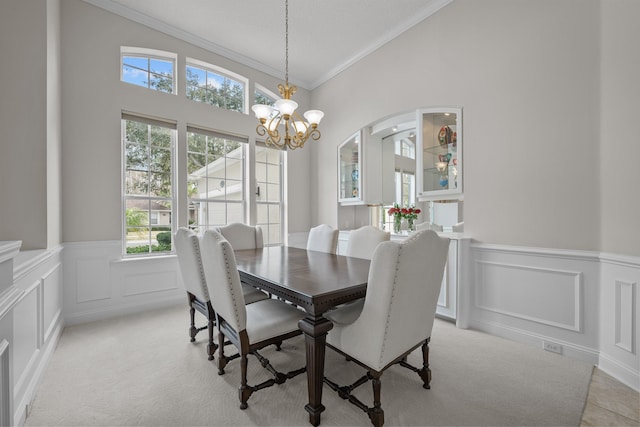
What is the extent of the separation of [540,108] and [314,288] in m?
2.56

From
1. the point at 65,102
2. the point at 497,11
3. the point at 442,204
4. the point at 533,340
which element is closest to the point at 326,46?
the point at 497,11

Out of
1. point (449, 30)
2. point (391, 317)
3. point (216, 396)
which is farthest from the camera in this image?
point (449, 30)

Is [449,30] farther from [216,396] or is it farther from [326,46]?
[216,396]

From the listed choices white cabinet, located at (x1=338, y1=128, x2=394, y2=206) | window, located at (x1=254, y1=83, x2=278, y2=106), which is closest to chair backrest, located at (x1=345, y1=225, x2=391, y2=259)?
white cabinet, located at (x1=338, y1=128, x2=394, y2=206)

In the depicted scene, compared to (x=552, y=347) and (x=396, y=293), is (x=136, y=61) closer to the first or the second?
(x=396, y=293)

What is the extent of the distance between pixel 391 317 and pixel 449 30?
327 cm

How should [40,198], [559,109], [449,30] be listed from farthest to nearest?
[449,30], [559,109], [40,198]

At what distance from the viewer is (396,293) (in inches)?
55.2

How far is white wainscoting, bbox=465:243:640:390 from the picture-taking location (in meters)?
2.01

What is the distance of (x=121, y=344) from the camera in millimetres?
2523

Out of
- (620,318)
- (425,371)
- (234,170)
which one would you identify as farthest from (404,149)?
(425,371)

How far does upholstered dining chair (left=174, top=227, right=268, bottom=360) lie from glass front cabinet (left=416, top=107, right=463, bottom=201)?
2.24 m

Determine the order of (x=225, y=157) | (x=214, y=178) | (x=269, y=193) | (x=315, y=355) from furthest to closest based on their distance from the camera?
(x=269, y=193), (x=225, y=157), (x=214, y=178), (x=315, y=355)

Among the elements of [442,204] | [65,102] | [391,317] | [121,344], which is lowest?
[121,344]
